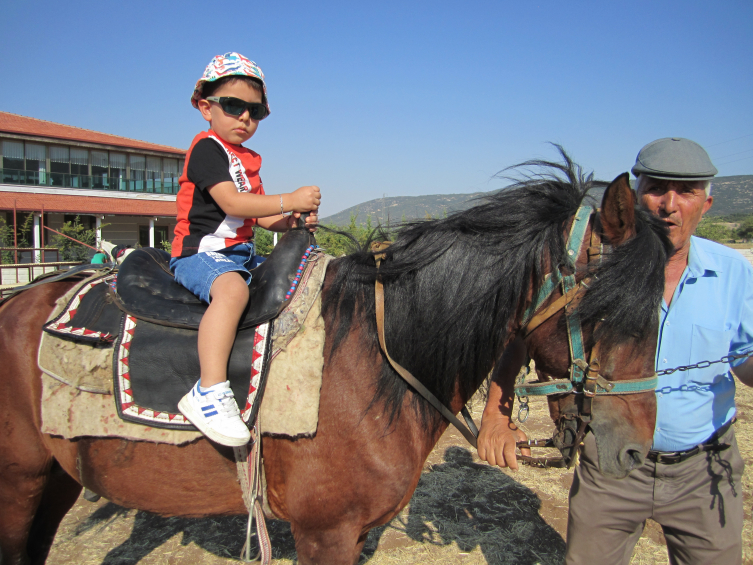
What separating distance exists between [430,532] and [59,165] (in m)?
29.3

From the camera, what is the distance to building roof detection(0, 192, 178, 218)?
22422mm

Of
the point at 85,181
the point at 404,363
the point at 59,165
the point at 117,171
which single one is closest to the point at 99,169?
the point at 117,171

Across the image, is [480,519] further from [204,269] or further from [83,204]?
[83,204]

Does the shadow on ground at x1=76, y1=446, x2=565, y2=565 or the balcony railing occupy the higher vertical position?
the balcony railing

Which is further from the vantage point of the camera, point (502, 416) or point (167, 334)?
point (502, 416)

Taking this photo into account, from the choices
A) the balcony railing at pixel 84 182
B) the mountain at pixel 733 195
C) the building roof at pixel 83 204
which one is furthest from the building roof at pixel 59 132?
the mountain at pixel 733 195

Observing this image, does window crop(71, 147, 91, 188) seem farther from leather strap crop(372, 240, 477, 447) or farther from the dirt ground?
leather strap crop(372, 240, 477, 447)

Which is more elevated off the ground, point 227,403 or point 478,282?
point 478,282

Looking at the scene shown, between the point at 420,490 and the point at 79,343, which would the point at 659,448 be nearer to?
the point at 420,490

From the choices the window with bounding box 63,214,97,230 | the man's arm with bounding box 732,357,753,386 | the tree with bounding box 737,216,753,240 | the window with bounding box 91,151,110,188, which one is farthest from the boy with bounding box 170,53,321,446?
the tree with bounding box 737,216,753,240

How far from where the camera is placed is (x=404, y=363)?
1831 millimetres

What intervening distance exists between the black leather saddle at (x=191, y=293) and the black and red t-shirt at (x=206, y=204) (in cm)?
19

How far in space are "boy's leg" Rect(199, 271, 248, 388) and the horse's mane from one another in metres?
0.37

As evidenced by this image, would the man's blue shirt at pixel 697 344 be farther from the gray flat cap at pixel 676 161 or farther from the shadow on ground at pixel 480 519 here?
the shadow on ground at pixel 480 519
